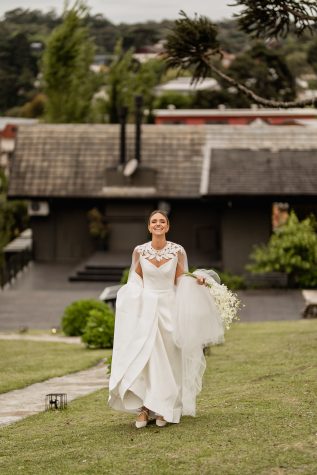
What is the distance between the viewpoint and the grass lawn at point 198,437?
8.89 m

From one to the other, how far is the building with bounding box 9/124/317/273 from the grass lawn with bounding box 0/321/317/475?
852 inches

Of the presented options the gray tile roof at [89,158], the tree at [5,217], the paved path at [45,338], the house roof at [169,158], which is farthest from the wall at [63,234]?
the paved path at [45,338]

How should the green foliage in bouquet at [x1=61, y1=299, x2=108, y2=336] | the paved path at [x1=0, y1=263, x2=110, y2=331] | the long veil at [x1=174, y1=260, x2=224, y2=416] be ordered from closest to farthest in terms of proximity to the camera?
the long veil at [x1=174, y1=260, x2=224, y2=416] < the green foliage in bouquet at [x1=61, y1=299, x2=108, y2=336] < the paved path at [x1=0, y1=263, x2=110, y2=331]

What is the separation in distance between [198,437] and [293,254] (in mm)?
23551

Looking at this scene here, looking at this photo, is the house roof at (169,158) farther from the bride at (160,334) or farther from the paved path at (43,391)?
the bride at (160,334)

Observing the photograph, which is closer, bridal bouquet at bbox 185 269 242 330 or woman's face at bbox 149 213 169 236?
woman's face at bbox 149 213 169 236

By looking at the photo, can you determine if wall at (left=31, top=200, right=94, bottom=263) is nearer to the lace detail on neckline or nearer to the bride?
the lace detail on neckline

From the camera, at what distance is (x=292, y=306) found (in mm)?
29781

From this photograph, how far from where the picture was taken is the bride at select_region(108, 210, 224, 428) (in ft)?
34.7

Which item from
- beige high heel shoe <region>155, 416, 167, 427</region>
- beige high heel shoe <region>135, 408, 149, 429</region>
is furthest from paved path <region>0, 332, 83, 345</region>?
beige high heel shoe <region>155, 416, 167, 427</region>

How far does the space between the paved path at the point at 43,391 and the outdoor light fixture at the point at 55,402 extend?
126mm

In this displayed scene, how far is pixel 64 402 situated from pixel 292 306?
56.1ft

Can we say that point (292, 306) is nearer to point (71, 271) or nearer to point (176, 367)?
point (71, 271)

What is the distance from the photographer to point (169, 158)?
130 ft
